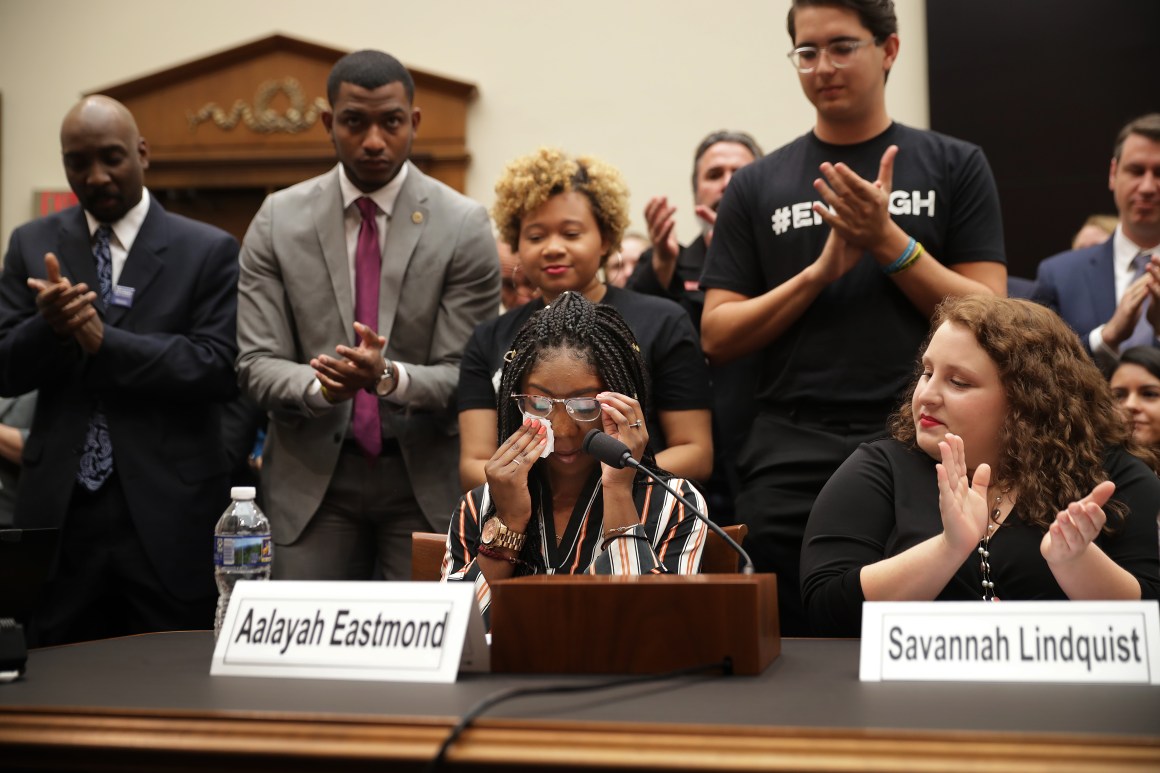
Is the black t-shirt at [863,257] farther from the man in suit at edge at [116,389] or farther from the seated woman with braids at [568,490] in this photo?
the man in suit at edge at [116,389]

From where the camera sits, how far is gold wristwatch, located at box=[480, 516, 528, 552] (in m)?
2.15

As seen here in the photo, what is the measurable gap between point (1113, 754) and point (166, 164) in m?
6.48

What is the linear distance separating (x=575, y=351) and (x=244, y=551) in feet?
3.40

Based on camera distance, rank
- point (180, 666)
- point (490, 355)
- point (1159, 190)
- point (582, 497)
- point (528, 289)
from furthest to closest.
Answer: point (528, 289)
point (1159, 190)
point (490, 355)
point (582, 497)
point (180, 666)

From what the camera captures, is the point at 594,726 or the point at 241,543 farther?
the point at 241,543

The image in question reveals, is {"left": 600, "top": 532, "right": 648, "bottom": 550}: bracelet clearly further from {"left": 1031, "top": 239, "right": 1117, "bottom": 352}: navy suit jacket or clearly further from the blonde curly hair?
{"left": 1031, "top": 239, "right": 1117, "bottom": 352}: navy suit jacket

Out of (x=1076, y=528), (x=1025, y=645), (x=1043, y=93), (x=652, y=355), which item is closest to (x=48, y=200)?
(x=652, y=355)

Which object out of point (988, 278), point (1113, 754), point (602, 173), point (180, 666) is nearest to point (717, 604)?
point (1113, 754)

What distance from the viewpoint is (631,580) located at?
1.54 metres

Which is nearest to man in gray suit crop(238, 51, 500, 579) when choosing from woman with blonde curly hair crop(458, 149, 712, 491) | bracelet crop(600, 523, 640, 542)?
woman with blonde curly hair crop(458, 149, 712, 491)

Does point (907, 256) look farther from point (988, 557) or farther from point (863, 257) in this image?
point (988, 557)

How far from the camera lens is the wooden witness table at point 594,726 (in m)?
1.08

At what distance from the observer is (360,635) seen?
4.97 feet

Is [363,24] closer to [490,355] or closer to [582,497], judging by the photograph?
[490,355]
